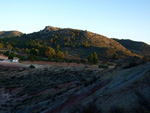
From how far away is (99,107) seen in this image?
6.98 meters

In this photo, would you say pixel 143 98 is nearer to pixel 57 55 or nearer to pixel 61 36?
pixel 57 55

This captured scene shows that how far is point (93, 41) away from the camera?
4850 inches

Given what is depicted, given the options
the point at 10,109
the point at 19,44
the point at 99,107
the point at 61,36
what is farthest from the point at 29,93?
the point at 61,36

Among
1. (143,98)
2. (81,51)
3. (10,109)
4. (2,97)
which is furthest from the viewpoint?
(81,51)

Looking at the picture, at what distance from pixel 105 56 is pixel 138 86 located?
289 ft

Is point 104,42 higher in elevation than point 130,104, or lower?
higher

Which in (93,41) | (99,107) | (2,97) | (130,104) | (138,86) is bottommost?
(2,97)

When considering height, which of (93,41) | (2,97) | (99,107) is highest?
(93,41)

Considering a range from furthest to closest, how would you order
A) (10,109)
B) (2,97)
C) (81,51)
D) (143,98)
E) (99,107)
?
(81,51), (2,97), (10,109), (99,107), (143,98)

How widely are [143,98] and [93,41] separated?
389 feet

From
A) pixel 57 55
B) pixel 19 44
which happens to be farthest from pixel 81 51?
pixel 19 44

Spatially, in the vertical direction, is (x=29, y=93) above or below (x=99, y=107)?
below

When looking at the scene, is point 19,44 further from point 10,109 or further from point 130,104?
point 130,104

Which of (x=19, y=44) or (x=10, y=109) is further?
(x=19, y=44)
